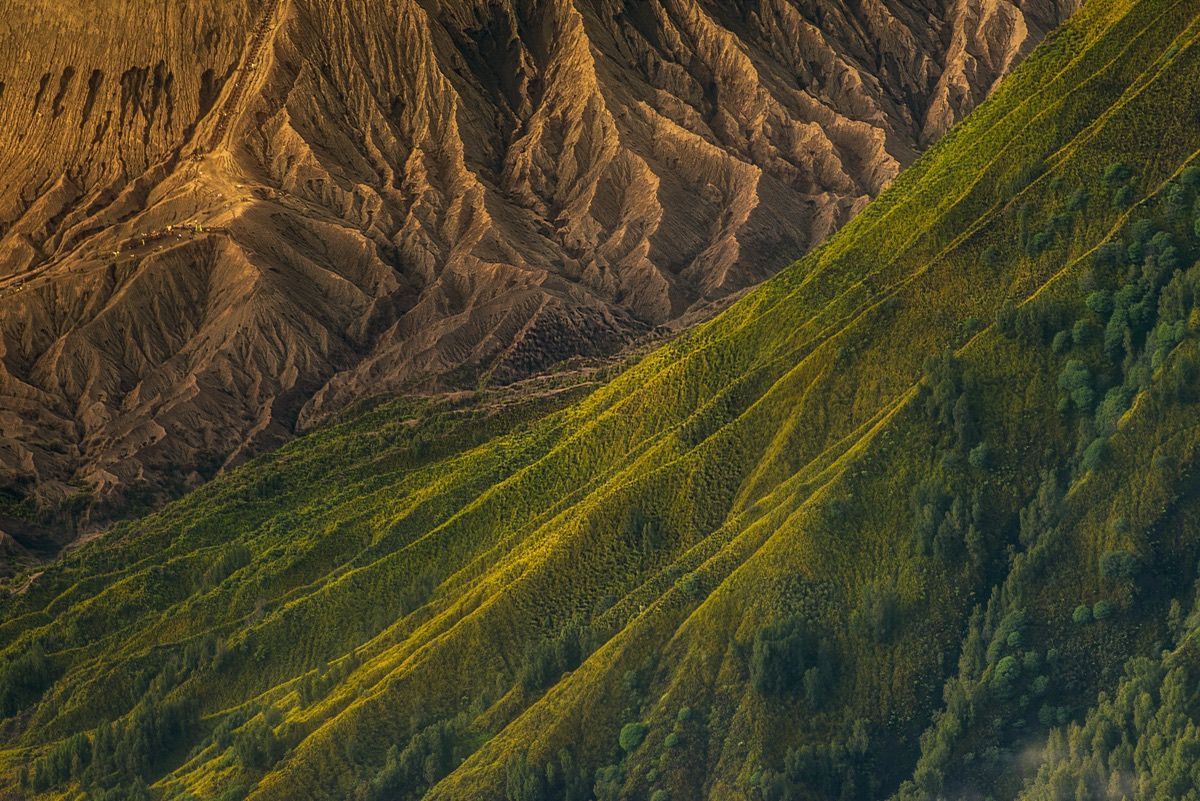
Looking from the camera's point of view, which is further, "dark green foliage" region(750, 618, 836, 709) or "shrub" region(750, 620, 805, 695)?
"shrub" region(750, 620, 805, 695)

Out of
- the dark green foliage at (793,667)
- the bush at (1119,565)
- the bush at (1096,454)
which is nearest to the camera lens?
the bush at (1119,565)

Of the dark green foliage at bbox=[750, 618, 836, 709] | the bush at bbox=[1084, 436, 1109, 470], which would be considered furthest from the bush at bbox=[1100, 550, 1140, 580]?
the dark green foliage at bbox=[750, 618, 836, 709]

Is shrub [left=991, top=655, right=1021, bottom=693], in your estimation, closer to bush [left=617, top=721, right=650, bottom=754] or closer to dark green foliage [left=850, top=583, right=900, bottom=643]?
dark green foliage [left=850, top=583, right=900, bottom=643]

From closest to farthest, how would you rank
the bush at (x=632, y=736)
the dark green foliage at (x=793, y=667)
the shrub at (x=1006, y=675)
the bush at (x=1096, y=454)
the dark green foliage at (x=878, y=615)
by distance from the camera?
1. the shrub at (x=1006, y=675)
2. the bush at (x=1096, y=454)
3. the dark green foliage at (x=793, y=667)
4. the dark green foliage at (x=878, y=615)
5. the bush at (x=632, y=736)

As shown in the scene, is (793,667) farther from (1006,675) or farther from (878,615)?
(1006,675)

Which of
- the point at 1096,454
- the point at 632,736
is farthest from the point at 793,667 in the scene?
the point at 1096,454

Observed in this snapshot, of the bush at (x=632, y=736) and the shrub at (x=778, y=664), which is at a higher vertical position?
the shrub at (x=778, y=664)

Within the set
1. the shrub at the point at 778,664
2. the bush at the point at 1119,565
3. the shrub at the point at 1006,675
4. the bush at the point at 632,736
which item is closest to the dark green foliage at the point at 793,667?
the shrub at the point at 778,664

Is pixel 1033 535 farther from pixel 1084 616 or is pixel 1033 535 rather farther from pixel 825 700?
pixel 825 700

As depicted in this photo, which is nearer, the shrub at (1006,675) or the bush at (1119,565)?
the shrub at (1006,675)

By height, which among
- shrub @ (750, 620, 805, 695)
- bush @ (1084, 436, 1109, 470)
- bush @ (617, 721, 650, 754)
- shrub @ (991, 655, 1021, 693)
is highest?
bush @ (1084, 436, 1109, 470)

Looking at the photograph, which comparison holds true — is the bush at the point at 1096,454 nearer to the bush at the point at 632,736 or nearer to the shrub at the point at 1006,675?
the shrub at the point at 1006,675

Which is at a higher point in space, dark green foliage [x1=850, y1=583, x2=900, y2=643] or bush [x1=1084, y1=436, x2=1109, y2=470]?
bush [x1=1084, y1=436, x2=1109, y2=470]
